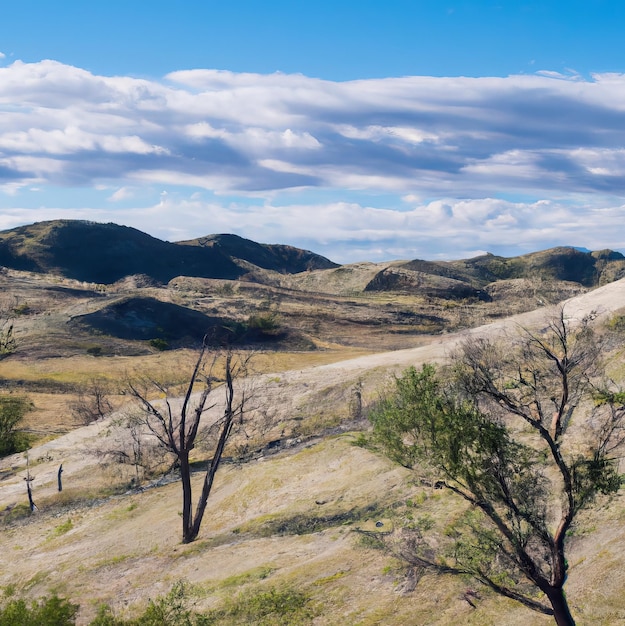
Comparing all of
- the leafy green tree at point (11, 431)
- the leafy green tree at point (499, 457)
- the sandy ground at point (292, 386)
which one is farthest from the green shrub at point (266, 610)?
the leafy green tree at point (11, 431)

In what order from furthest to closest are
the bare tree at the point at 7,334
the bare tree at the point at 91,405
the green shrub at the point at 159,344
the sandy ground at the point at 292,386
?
1. the green shrub at the point at 159,344
2. the bare tree at the point at 7,334
3. the bare tree at the point at 91,405
4. the sandy ground at the point at 292,386

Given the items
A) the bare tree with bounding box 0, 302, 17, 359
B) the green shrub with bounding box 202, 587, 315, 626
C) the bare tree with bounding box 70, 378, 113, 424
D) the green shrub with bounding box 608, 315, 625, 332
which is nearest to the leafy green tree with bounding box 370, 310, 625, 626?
the green shrub with bounding box 202, 587, 315, 626

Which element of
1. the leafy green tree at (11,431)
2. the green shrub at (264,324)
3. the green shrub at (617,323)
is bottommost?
the leafy green tree at (11,431)

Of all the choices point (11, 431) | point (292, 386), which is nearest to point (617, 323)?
point (292, 386)

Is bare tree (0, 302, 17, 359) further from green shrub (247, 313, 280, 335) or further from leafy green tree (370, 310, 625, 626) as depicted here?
leafy green tree (370, 310, 625, 626)

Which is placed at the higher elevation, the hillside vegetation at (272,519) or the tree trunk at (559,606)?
Result: the tree trunk at (559,606)

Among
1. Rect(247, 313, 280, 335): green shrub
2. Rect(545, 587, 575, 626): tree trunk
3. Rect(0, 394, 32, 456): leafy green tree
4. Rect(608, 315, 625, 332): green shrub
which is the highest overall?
Rect(608, 315, 625, 332): green shrub

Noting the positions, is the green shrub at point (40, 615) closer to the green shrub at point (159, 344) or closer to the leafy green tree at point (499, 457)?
the leafy green tree at point (499, 457)

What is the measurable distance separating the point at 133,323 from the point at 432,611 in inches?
3961

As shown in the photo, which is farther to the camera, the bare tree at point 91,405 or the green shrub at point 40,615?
the bare tree at point 91,405

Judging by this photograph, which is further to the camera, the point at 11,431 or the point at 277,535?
Result: the point at 11,431

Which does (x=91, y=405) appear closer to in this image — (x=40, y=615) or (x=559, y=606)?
(x=40, y=615)

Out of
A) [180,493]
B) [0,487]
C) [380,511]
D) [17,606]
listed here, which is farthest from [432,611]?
[0,487]

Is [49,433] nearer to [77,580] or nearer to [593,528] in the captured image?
[77,580]
